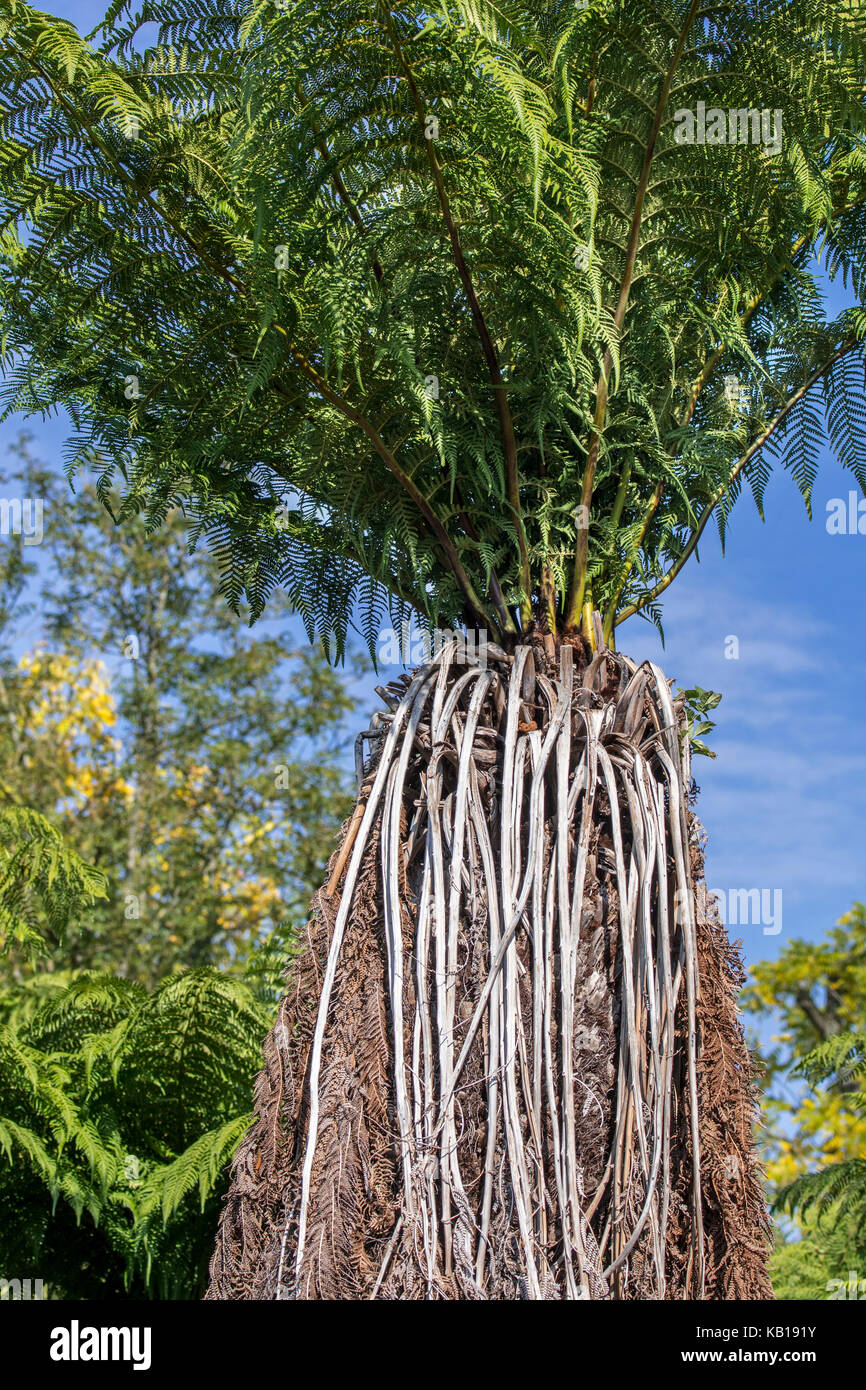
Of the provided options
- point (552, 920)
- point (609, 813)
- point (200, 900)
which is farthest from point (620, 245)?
point (200, 900)

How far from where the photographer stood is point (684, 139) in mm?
1486

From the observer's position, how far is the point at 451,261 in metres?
1.48

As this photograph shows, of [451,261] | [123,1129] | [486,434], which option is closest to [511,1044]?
[486,434]

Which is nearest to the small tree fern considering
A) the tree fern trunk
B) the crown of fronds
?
the tree fern trunk

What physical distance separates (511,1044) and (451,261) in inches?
40.6

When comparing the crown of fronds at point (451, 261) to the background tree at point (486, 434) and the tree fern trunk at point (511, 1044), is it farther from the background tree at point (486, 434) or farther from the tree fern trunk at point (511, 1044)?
the tree fern trunk at point (511, 1044)

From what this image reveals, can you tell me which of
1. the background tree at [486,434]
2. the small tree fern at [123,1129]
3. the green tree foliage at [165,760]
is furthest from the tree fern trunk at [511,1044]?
the green tree foliage at [165,760]

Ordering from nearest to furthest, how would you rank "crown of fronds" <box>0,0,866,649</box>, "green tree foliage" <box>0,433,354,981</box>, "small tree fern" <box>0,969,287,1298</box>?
"crown of fronds" <box>0,0,866,649</box>
"small tree fern" <box>0,969,287,1298</box>
"green tree foliage" <box>0,433,354,981</box>

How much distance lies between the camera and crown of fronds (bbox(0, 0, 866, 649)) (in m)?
1.35

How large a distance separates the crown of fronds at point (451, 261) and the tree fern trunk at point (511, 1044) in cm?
28

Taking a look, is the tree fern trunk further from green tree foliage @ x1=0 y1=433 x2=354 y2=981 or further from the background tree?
green tree foliage @ x1=0 y1=433 x2=354 y2=981

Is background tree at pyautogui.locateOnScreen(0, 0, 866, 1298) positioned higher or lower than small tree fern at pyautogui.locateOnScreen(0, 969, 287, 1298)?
higher

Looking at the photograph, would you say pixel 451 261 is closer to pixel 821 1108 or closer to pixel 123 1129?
pixel 123 1129

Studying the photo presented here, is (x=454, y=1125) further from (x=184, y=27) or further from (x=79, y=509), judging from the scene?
(x=79, y=509)
